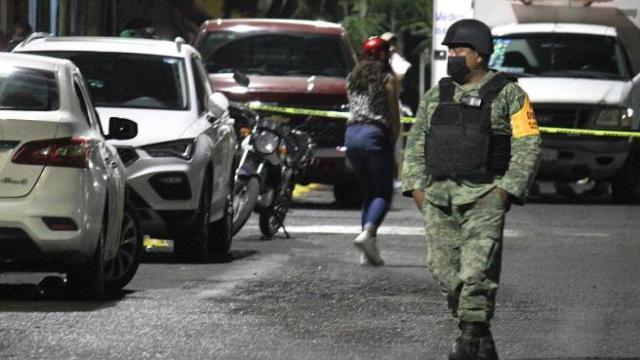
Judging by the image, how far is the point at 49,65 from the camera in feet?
41.3

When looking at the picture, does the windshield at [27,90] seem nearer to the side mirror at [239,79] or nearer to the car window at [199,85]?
the car window at [199,85]

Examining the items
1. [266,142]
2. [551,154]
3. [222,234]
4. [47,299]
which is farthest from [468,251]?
[551,154]

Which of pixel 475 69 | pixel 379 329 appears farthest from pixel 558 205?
pixel 475 69

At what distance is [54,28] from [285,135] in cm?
1213

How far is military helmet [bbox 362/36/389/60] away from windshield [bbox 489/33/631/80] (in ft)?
29.4

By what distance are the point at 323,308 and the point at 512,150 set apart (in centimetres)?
305

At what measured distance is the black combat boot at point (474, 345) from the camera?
9398mm

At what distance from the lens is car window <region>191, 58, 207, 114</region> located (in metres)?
16.2

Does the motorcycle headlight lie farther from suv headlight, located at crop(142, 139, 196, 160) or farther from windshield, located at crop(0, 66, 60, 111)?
windshield, located at crop(0, 66, 60, 111)

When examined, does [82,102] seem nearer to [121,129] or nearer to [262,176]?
[121,129]

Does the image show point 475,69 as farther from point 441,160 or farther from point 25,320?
point 25,320

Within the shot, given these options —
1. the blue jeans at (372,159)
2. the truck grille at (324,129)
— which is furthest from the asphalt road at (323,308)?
the truck grille at (324,129)

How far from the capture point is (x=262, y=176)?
1841cm

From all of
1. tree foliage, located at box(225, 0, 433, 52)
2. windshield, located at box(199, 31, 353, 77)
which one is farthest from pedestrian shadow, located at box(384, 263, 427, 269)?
tree foliage, located at box(225, 0, 433, 52)
